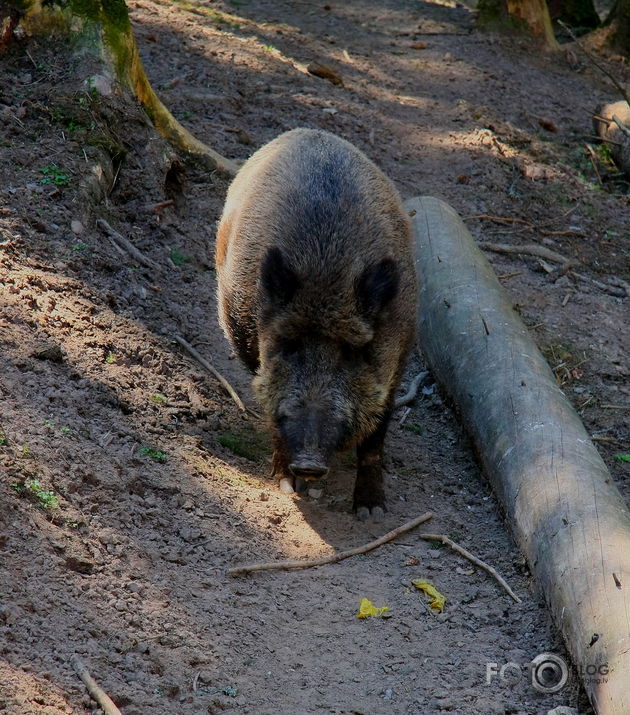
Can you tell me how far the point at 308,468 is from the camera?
438cm

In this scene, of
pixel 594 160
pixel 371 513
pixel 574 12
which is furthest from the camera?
pixel 574 12

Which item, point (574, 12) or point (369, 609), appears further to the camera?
point (574, 12)

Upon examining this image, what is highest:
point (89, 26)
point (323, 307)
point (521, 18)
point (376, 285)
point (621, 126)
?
point (521, 18)

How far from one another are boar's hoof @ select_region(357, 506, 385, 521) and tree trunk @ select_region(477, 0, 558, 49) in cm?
1013

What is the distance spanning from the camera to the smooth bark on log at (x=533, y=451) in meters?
3.62

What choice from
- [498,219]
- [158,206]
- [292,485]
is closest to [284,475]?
[292,485]

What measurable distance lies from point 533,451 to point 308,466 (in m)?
1.30

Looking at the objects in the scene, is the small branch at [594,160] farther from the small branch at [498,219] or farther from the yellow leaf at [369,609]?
the yellow leaf at [369,609]

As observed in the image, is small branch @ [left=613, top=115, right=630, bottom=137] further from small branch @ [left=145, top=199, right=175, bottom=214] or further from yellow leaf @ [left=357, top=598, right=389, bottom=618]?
yellow leaf @ [left=357, top=598, right=389, bottom=618]

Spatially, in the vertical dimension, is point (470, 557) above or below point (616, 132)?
below

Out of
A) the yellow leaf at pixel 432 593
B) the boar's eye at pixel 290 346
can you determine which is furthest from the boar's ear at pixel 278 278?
the yellow leaf at pixel 432 593

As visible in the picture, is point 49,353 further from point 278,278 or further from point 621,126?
point 621,126

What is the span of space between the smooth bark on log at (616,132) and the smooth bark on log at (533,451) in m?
3.75

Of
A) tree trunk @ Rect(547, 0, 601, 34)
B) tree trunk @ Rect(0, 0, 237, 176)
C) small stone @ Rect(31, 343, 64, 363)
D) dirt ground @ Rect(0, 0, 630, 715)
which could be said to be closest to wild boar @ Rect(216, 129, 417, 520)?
dirt ground @ Rect(0, 0, 630, 715)
